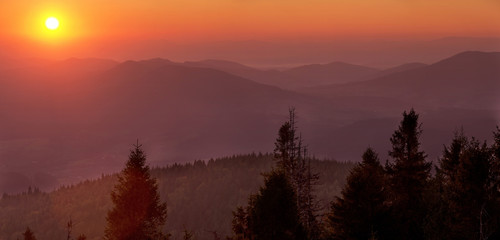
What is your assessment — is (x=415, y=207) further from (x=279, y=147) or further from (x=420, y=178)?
(x=279, y=147)

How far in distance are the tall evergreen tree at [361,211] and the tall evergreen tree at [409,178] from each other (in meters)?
5.35

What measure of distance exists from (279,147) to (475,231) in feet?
53.5

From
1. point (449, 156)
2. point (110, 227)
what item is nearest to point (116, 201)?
point (110, 227)

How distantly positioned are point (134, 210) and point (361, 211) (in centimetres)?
1536

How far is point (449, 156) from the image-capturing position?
168 feet

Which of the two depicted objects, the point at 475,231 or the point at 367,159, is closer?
the point at 475,231

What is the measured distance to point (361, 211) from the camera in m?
35.3

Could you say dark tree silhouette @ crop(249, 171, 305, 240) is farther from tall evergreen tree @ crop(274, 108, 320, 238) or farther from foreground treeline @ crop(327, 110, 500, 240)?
tall evergreen tree @ crop(274, 108, 320, 238)

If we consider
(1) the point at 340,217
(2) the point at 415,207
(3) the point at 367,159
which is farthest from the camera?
(3) the point at 367,159

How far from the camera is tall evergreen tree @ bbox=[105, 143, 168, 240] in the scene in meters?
38.1

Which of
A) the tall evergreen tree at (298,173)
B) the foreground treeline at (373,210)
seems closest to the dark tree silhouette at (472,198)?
the foreground treeline at (373,210)

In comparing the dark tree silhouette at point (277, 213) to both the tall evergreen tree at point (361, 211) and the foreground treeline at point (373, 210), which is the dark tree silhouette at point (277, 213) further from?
the tall evergreen tree at point (361, 211)

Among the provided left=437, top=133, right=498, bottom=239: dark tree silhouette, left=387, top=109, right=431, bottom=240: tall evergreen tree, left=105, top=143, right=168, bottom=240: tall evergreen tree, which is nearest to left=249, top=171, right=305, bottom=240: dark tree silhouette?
left=105, top=143, right=168, bottom=240: tall evergreen tree

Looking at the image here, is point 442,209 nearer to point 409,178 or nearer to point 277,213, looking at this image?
point 409,178
